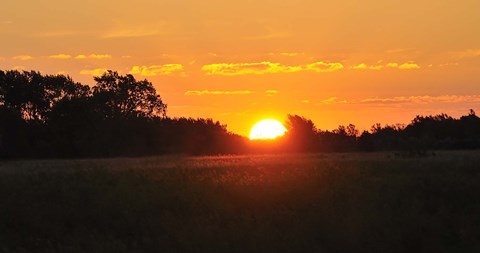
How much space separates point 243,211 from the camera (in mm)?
19953

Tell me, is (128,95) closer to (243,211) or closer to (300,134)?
(300,134)

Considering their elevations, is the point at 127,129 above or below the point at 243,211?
above

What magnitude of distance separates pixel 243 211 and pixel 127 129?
2044 inches

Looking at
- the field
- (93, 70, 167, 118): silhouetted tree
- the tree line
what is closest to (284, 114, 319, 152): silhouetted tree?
the tree line

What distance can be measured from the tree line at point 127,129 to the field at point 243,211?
3339 centimetres

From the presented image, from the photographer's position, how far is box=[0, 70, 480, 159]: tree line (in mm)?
65062

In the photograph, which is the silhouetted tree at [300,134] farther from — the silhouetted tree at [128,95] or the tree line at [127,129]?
the silhouetted tree at [128,95]

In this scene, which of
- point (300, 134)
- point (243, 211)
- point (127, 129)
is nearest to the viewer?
point (243, 211)

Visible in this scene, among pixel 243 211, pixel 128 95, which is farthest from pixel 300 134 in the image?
pixel 243 211

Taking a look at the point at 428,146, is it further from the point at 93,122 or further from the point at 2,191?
the point at 2,191

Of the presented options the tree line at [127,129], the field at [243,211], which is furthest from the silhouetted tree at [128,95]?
the field at [243,211]

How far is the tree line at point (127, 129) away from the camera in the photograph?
65.1 meters

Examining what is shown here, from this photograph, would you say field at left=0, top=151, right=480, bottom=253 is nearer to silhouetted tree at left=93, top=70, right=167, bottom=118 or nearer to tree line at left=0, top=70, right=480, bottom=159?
tree line at left=0, top=70, right=480, bottom=159

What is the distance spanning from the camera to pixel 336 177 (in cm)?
2383
